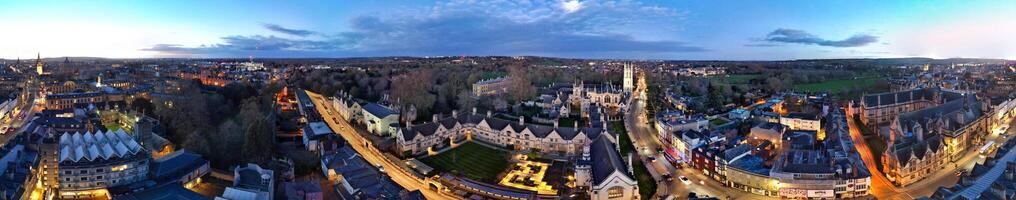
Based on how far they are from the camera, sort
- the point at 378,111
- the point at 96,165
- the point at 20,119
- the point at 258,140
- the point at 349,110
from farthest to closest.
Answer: the point at 20,119
the point at 349,110
the point at 378,111
the point at 258,140
the point at 96,165

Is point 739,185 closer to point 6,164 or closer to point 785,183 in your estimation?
point 785,183

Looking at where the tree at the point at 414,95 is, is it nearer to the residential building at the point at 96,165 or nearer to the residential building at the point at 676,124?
the residential building at the point at 676,124

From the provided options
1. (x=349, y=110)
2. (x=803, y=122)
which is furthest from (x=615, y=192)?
(x=349, y=110)

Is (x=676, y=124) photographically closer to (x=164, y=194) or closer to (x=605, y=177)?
(x=605, y=177)

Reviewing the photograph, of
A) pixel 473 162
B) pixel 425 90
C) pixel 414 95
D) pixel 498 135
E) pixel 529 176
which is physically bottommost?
pixel 529 176

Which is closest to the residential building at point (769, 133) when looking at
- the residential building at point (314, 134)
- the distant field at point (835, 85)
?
the residential building at point (314, 134)

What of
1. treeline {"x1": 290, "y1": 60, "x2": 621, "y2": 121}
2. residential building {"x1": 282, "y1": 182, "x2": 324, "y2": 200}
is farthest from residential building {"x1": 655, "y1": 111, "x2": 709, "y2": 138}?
residential building {"x1": 282, "y1": 182, "x2": 324, "y2": 200}
